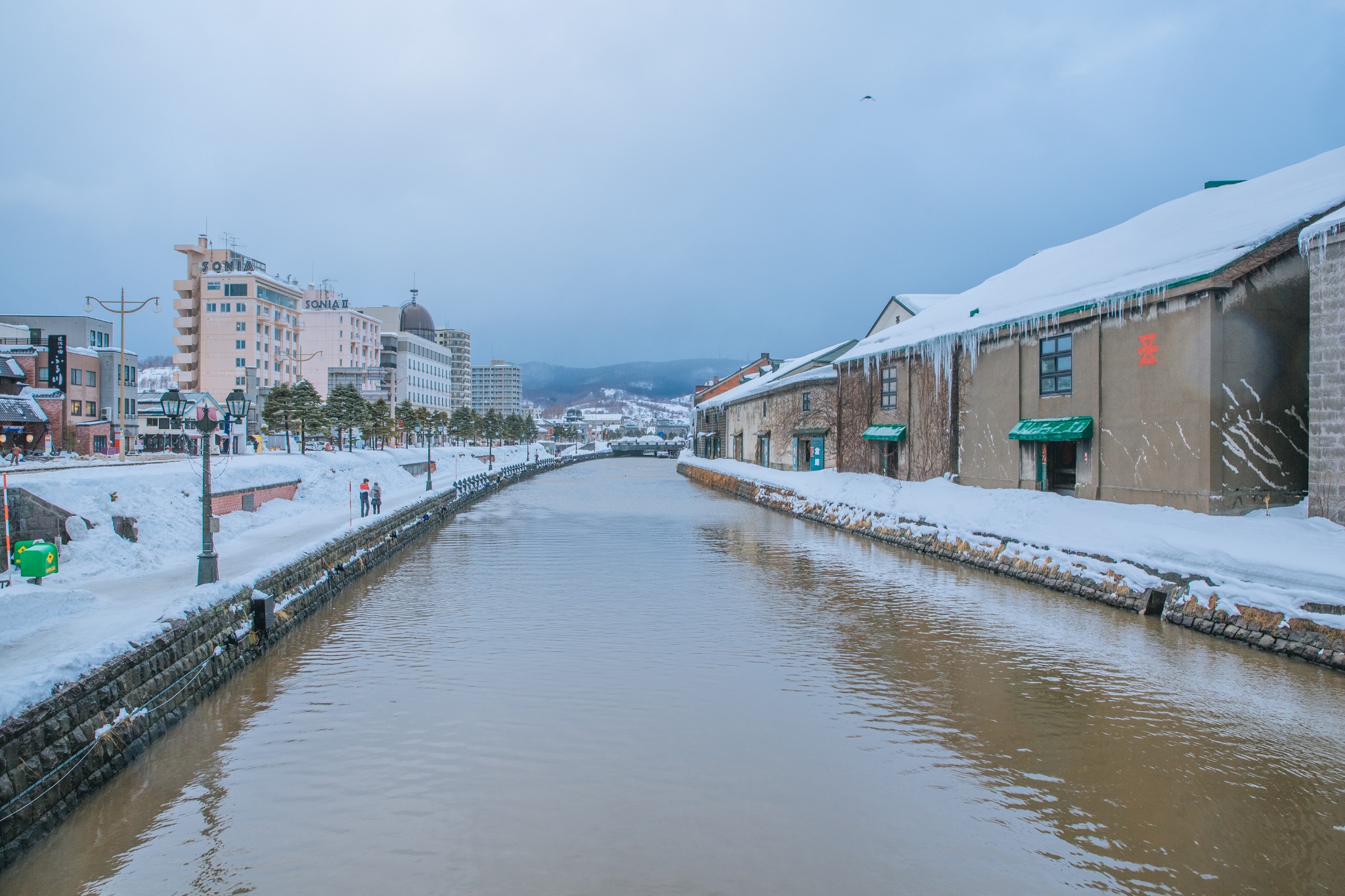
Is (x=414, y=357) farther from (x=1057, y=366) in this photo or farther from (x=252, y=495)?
(x=1057, y=366)

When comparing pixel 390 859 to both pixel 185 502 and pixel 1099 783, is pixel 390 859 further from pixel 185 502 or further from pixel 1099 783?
pixel 185 502

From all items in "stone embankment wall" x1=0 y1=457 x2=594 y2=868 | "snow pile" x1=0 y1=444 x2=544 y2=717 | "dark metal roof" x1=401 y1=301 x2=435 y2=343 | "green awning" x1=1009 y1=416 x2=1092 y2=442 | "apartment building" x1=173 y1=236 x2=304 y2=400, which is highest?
"dark metal roof" x1=401 y1=301 x2=435 y2=343

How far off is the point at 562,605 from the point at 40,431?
34254 millimetres

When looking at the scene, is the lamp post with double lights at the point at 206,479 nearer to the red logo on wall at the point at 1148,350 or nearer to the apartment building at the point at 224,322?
the red logo on wall at the point at 1148,350

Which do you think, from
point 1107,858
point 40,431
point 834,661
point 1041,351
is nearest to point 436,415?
point 40,431

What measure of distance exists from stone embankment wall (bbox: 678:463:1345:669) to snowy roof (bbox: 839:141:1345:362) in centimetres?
750

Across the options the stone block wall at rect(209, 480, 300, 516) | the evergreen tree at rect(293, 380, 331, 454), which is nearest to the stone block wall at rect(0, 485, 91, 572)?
the stone block wall at rect(209, 480, 300, 516)

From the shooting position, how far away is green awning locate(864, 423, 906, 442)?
35875 mm

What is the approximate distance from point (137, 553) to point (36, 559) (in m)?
3.98

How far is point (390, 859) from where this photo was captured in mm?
Answer: 7594

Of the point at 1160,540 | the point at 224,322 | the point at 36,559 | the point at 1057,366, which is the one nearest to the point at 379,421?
the point at 224,322

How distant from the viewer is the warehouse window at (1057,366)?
24891 millimetres

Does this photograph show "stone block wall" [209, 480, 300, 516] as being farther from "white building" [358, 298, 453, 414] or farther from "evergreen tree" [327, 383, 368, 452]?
"white building" [358, 298, 453, 414]

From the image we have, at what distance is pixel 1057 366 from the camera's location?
2547 cm
